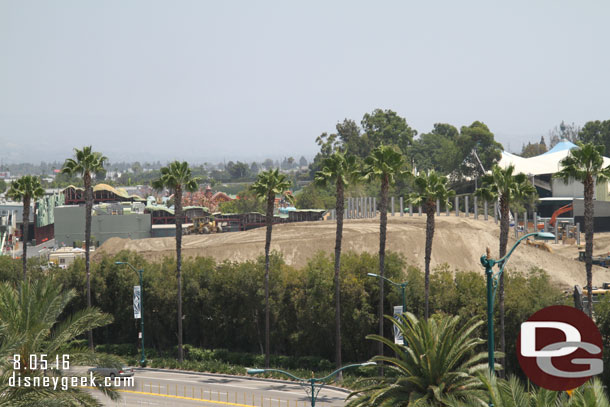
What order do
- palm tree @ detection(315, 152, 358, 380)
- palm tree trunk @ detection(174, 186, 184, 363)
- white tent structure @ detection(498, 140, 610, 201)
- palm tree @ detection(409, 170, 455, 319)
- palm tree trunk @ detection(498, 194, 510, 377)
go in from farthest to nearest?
white tent structure @ detection(498, 140, 610, 201)
palm tree trunk @ detection(174, 186, 184, 363)
palm tree @ detection(315, 152, 358, 380)
palm tree @ detection(409, 170, 455, 319)
palm tree trunk @ detection(498, 194, 510, 377)

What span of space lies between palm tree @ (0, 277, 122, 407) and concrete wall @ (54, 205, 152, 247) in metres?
128

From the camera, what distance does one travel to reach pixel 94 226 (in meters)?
158

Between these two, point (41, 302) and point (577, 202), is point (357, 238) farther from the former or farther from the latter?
point (41, 302)

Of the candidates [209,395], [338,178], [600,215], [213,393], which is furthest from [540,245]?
[209,395]

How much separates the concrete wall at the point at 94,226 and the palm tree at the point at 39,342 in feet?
421

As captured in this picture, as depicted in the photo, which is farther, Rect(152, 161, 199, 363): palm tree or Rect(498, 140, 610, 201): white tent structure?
Rect(498, 140, 610, 201): white tent structure

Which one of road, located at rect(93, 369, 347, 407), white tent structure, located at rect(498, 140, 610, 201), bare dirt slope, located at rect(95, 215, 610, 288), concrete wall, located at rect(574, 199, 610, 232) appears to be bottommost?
road, located at rect(93, 369, 347, 407)

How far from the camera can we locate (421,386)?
100ft

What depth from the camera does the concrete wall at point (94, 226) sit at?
156 metres

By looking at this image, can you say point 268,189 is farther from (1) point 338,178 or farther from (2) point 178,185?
(2) point 178,185

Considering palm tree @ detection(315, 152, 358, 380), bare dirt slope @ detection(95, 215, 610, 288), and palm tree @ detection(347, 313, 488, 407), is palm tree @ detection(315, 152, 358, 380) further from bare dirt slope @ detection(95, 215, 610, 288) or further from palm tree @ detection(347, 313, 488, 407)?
bare dirt slope @ detection(95, 215, 610, 288)

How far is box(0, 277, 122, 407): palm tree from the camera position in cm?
2714

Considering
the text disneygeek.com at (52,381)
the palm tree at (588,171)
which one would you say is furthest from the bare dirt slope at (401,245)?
the text disneygeek.com at (52,381)

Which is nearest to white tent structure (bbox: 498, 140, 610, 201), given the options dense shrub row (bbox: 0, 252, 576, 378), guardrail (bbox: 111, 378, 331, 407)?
dense shrub row (bbox: 0, 252, 576, 378)
